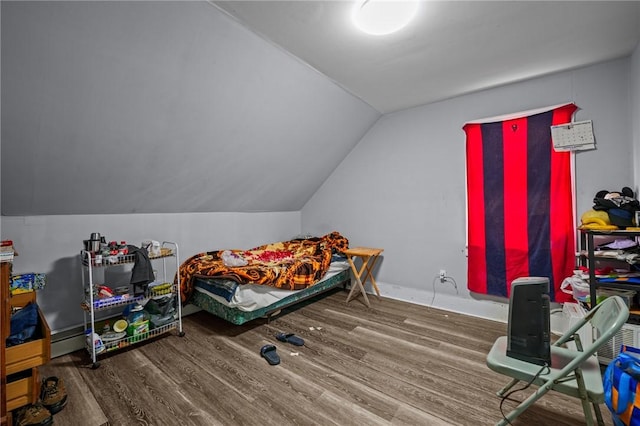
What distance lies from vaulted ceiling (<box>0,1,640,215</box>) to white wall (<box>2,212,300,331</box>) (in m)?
0.11

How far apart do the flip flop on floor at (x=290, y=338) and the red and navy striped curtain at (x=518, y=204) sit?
6.59 ft

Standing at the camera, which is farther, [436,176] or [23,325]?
[436,176]

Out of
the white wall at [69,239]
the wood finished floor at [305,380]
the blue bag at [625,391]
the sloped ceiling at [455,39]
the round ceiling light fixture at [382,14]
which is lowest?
the wood finished floor at [305,380]

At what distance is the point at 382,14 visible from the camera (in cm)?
170

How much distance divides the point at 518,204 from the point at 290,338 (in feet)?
8.63

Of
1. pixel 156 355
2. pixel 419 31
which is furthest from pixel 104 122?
pixel 419 31

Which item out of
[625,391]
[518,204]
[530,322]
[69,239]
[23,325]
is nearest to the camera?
[625,391]

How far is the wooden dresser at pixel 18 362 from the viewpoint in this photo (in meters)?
1.39

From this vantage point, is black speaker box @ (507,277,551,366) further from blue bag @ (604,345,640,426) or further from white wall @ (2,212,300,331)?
white wall @ (2,212,300,331)

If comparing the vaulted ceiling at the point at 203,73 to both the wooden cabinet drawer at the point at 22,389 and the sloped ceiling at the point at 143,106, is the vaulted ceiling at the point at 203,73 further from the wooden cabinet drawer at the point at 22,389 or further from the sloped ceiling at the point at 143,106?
the wooden cabinet drawer at the point at 22,389

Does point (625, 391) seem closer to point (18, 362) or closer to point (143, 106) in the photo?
point (18, 362)

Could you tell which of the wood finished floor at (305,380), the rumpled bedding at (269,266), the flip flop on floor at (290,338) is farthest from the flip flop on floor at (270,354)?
the rumpled bedding at (269,266)

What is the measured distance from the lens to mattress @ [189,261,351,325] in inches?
97.4

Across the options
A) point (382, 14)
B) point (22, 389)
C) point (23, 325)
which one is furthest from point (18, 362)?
point (382, 14)
